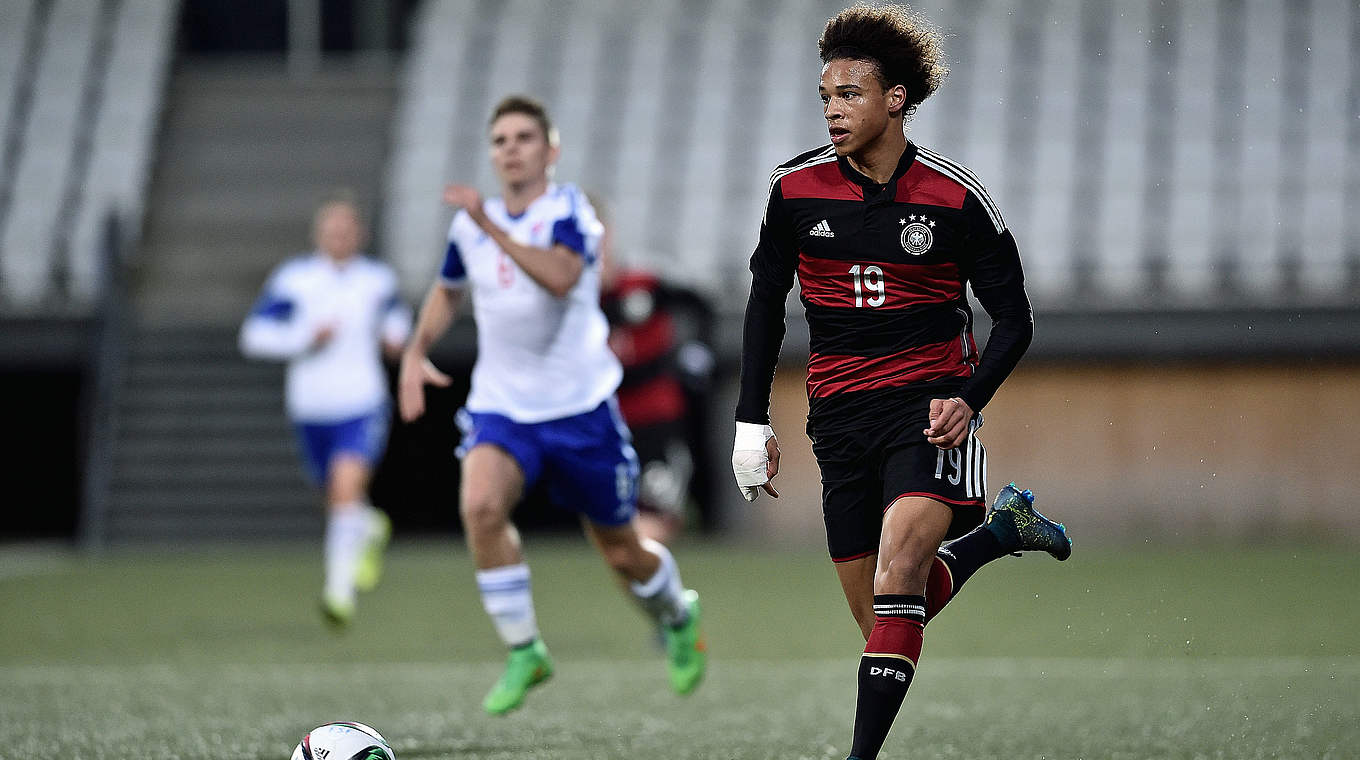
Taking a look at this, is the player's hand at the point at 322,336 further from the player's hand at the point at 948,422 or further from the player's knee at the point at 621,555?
the player's hand at the point at 948,422

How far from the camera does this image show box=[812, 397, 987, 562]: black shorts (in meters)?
4.36

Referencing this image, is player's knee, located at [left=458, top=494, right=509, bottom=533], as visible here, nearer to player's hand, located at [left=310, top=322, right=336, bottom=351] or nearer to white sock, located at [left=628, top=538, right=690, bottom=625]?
white sock, located at [left=628, top=538, right=690, bottom=625]

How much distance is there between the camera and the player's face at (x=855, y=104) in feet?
14.4

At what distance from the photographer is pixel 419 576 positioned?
12.9m

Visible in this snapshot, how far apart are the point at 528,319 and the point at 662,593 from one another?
114cm

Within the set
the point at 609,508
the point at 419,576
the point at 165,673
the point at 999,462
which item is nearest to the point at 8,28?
the point at 419,576

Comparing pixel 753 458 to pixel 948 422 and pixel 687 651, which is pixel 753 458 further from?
pixel 687 651

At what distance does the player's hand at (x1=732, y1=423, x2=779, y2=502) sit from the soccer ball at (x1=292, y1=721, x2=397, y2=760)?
1142mm

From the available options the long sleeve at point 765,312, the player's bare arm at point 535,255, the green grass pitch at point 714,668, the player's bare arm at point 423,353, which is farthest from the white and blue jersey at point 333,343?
the long sleeve at point 765,312

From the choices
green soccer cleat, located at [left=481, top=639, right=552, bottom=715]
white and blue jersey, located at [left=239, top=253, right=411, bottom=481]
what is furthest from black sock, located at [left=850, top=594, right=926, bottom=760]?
white and blue jersey, located at [left=239, top=253, right=411, bottom=481]

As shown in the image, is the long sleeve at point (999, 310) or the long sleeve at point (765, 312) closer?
the long sleeve at point (999, 310)

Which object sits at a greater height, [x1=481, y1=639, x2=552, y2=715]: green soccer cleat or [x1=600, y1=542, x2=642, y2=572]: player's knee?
[x1=600, y1=542, x2=642, y2=572]: player's knee

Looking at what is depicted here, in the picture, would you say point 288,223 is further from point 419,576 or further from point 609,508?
point 609,508

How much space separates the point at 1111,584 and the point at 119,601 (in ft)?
23.1
